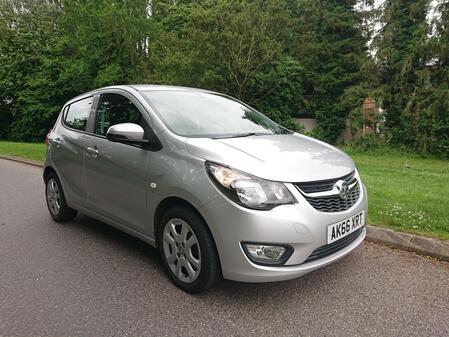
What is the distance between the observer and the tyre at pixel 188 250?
9.40 ft

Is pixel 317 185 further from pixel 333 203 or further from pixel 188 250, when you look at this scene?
pixel 188 250

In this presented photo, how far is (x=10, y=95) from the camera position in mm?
27641

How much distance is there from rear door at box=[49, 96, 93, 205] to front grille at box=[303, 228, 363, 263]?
8.56 feet

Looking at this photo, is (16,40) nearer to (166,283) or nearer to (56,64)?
(56,64)

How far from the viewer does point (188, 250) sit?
119 inches

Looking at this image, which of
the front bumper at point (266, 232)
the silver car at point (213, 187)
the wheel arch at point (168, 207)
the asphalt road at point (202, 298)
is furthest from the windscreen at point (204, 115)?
the asphalt road at point (202, 298)

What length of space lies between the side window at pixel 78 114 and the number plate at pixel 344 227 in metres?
2.91

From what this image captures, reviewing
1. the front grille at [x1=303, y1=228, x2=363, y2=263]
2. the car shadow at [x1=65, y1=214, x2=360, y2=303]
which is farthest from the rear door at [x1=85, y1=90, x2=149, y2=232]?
the front grille at [x1=303, y1=228, x2=363, y2=263]

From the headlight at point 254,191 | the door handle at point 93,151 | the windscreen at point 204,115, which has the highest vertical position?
the windscreen at point 204,115

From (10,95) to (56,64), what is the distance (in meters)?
6.25

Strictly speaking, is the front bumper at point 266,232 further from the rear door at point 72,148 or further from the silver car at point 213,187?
the rear door at point 72,148

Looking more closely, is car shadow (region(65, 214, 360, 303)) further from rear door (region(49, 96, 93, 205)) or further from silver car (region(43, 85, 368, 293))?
rear door (region(49, 96, 93, 205))

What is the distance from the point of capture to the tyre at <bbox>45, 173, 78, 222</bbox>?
190 inches

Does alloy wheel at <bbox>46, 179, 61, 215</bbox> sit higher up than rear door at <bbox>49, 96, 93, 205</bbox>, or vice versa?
rear door at <bbox>49, 96, 93, 205</bbox>
